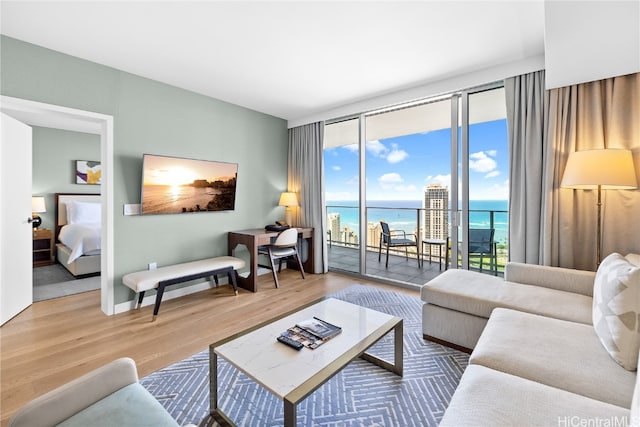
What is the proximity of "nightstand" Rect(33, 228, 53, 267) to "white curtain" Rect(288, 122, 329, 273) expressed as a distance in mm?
4178

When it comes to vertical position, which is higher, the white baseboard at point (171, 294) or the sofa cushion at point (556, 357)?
the sofa cushion at point (556, 357)

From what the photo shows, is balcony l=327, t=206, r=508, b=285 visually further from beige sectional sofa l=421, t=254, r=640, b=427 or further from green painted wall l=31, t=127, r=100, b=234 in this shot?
green painted wall l=31, t=127, r=100, b=234

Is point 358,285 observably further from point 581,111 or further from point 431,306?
point 581,111

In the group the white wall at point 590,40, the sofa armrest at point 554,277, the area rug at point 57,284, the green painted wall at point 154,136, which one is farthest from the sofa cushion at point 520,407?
the area rug at point 57,284

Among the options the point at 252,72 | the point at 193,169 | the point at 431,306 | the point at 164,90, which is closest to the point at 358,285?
the point at 431,306

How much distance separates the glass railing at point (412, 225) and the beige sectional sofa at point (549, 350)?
1200 mm

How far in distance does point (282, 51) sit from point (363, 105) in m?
1.60

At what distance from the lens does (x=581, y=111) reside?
248cm

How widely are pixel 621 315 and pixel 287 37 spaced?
2.71 metres

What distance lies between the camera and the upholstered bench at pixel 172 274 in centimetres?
277

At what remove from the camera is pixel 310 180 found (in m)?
4.53

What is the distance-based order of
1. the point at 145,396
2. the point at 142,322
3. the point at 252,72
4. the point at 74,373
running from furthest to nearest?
the point at 252,72 → the point at 142,322 → the point at 74,373 → the point at 145,396

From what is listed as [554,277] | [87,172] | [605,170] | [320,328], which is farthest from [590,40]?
[87,172]

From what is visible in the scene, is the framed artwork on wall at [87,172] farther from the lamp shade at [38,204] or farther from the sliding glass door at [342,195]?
the sliding glass door at [342,195]
